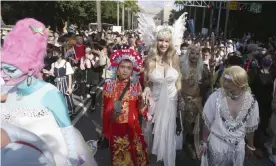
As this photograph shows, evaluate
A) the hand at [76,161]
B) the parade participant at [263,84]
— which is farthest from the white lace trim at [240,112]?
the parade participant at [263,84]

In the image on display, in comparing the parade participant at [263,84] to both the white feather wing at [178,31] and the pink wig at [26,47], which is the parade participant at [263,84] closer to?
the white feather wing at [178,31]

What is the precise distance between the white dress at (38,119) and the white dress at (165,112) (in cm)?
189

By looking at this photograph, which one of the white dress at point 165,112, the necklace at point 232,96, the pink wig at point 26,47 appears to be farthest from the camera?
the white dress at point 165,112

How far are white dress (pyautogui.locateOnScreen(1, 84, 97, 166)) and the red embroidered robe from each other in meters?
1.32

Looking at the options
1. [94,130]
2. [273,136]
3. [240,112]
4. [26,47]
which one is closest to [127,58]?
[240,112]

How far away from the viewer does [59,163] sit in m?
2.26

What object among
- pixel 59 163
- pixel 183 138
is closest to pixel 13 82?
pixel 59 163

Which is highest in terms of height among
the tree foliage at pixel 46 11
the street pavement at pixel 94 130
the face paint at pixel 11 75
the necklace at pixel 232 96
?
the tree foliage at pixel 46 11

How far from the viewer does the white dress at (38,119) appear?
2.24 metres

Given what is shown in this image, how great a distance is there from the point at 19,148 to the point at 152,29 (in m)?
3.25

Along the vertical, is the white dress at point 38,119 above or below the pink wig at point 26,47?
below

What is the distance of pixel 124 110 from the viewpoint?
360cm

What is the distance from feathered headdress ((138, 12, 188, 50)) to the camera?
4331 mm

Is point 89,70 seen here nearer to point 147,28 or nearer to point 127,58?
point 147,28
